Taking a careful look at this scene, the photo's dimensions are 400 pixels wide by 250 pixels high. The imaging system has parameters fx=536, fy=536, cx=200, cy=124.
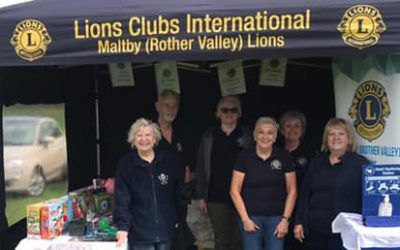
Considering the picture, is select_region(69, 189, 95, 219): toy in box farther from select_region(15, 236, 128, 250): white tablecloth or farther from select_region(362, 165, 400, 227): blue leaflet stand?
select_region(362, 165, 400, 227): blue leaflet stand

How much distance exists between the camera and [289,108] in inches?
197

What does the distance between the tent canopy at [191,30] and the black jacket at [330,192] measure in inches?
27.8

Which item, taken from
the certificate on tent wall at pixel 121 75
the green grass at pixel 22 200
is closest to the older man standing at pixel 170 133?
the certificate on tent wall at pixel 121 75

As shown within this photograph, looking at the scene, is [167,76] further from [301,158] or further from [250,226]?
[250,226]

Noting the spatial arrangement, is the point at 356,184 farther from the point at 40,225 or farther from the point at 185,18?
the point at 40,225

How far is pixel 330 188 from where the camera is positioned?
3.38m

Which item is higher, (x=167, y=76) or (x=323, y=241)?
(x=167, y=76)

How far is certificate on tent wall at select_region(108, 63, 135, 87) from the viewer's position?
5.09 meters

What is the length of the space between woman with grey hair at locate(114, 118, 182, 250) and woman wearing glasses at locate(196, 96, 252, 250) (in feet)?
2.15

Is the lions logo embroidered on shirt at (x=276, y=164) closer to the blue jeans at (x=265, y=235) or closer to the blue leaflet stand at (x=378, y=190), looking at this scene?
the blue jeans at (x=265, y=235)

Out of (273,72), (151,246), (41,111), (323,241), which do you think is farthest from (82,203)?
(273,72)

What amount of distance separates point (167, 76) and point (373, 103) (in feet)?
7.15

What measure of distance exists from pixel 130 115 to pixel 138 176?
1.77m

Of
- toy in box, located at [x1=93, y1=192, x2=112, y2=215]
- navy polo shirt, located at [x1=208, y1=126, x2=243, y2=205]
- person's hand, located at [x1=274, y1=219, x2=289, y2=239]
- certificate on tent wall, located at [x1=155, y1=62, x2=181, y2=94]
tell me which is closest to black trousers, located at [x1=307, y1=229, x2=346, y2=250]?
person's hand, located at [x1=274, y1=219, x2=289, y2=239]
